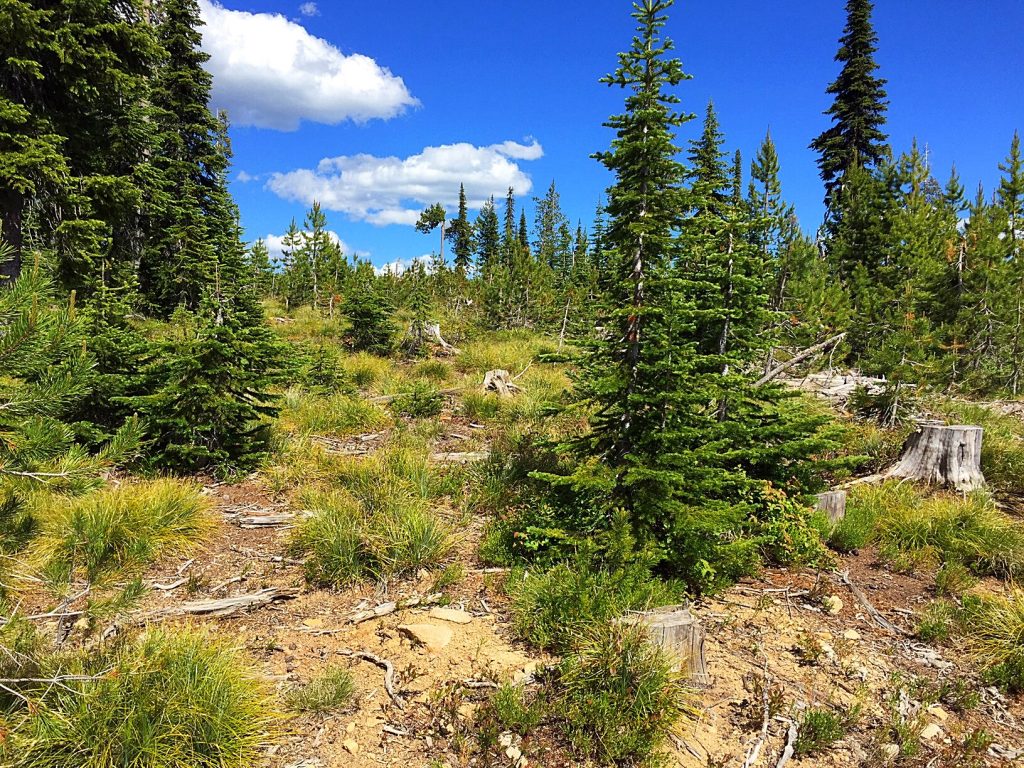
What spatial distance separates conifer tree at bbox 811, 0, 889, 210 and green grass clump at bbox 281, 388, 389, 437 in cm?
2460

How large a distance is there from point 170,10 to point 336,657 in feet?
75.0

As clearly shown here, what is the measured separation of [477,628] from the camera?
4.32 m

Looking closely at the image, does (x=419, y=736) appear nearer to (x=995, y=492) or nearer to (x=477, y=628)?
(x=477, y=628)

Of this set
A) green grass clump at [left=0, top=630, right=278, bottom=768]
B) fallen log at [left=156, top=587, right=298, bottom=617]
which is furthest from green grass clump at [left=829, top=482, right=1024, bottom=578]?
green grass clump at [left=0, top=630, right=278, bottom=768]

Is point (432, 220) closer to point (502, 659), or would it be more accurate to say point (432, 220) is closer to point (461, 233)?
point (461, 233)

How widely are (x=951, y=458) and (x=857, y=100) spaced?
25063 millimetres

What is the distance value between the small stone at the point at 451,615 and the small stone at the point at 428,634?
13 centimetres

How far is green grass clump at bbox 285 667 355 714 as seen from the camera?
3385 millimetres

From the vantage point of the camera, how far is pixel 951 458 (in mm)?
7059

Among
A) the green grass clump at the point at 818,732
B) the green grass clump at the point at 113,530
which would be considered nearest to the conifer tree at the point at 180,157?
the green grass clump at the point at 113,530

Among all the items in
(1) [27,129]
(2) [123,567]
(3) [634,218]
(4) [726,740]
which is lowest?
(4) [726,740]

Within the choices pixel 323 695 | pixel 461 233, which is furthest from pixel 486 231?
A: pixel 323 695

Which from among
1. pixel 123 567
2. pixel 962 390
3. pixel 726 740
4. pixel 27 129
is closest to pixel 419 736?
pixel 726 740

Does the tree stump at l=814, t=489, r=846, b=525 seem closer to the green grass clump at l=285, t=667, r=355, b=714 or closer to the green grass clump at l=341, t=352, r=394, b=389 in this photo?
the green grass clump at l=285, t=667, r=355, b=714
